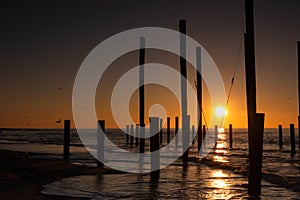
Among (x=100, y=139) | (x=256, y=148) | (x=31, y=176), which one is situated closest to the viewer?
(x=256, y=148)

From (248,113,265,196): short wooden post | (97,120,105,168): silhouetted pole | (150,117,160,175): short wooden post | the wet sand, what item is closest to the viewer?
the wet sand

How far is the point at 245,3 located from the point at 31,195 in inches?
271

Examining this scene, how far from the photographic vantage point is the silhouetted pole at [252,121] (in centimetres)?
917

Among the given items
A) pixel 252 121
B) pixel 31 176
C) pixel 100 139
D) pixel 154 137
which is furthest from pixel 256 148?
pixel 100 139

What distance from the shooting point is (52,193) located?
901cm

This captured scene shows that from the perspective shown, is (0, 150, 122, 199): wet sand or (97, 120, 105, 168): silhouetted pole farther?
(97, 120, 105, 168): silhouetted pole

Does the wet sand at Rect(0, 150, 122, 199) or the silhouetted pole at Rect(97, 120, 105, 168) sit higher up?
the silhouetted pole at Rect(97, 120, 105, 168)

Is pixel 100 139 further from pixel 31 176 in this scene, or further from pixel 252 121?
pixel 252 121

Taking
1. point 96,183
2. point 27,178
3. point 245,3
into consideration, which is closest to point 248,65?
point 245,3

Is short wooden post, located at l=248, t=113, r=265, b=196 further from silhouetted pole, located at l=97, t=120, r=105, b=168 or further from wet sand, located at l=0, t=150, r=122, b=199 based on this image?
silhouetted pole, located at l=97, t=120, r=105, b=168

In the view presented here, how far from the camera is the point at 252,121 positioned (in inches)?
363

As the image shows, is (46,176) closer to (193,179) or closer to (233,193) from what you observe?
(193,179)

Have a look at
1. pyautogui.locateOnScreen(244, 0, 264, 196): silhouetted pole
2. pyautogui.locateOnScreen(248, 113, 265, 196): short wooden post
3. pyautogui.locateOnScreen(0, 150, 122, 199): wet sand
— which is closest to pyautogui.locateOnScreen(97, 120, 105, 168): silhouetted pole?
pyautogui.locateOnScreen(0, 150, 122, 199): wet sand

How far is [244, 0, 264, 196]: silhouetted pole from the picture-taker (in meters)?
9.17
